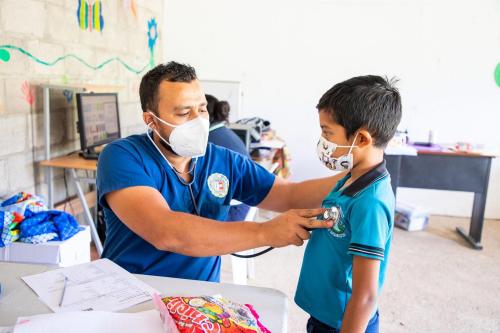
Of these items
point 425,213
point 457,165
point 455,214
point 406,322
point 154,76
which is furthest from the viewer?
point 455,214

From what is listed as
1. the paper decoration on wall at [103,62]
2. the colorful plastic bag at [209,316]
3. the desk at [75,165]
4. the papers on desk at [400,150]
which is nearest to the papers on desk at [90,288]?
the colorful plastic bag at [209,316]

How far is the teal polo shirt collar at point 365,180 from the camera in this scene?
1062 mm

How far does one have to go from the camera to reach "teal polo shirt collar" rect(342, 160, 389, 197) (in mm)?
1062

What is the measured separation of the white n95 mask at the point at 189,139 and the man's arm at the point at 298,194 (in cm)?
29

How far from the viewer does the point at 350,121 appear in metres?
1.10

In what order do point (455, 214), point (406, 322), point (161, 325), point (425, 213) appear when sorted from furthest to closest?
1. point (455, 214)
2. point (425, 213)
3. point (406, 322)
4. point (161, 325)

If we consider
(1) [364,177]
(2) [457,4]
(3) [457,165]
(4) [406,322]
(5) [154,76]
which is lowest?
(4) [406,322]

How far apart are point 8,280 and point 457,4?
4.57 m

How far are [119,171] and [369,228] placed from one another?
2.22ft

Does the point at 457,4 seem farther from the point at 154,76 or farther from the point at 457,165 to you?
the point at 154,76

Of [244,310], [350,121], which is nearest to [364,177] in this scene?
[350,121]

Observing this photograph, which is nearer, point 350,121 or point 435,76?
point 350,121

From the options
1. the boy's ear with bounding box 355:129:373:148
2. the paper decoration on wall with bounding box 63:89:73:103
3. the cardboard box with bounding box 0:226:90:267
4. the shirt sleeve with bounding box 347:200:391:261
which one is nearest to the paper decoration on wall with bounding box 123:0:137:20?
the paper decoration on wall with bounding box 63:89:73:103

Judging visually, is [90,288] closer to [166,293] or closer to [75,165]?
[166,293]
